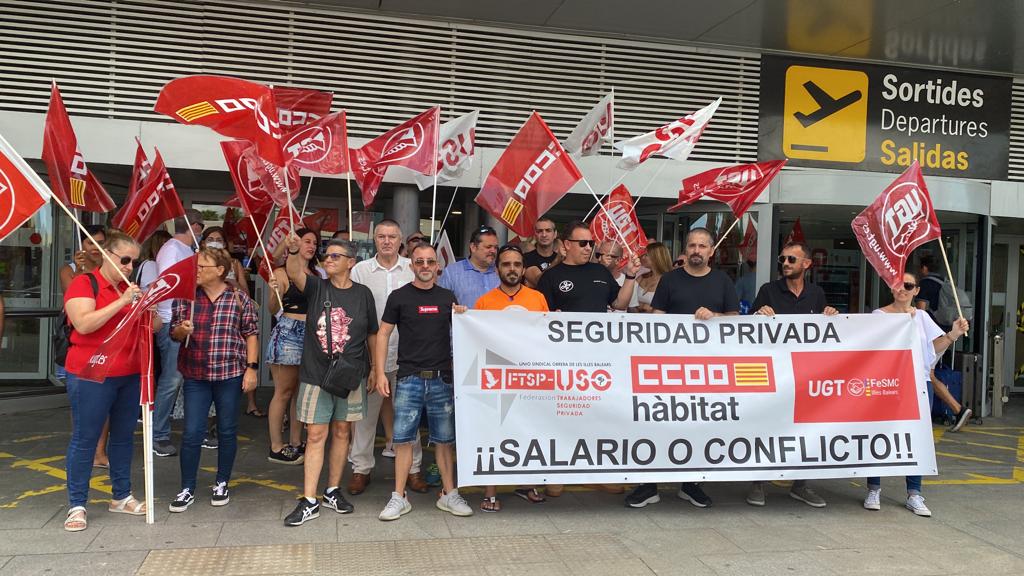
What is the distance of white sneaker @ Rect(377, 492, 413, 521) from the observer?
5250mm

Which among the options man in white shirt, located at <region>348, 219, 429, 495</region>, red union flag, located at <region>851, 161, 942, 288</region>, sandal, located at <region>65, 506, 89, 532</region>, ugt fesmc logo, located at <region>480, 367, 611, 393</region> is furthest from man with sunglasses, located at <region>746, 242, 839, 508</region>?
sandal, located at <region>65, 506, 89, 532</region>

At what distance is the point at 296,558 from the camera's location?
454 cm

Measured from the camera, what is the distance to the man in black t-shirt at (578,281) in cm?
586

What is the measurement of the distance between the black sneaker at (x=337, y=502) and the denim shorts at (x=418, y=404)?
0.56 metres

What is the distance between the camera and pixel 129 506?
17.3 ft

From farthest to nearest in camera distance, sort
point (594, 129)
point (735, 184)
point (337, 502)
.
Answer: point (735, 184) < point (594, 129) < point (337, 502)

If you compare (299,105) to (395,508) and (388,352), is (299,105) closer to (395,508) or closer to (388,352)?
(388,352)

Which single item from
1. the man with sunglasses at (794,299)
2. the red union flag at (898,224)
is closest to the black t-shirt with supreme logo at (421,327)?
the man with sunglasses at (794,299)

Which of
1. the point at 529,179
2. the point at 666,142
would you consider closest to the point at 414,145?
the point at 529,179

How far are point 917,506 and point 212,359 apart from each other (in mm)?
5210

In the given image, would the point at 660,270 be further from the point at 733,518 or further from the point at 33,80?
the point at 33,80

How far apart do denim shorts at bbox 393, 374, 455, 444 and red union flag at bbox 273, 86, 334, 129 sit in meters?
3.38

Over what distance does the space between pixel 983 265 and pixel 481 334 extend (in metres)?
8.20

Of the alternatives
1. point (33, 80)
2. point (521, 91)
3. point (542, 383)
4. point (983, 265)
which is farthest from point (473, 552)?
point (983, 265)
